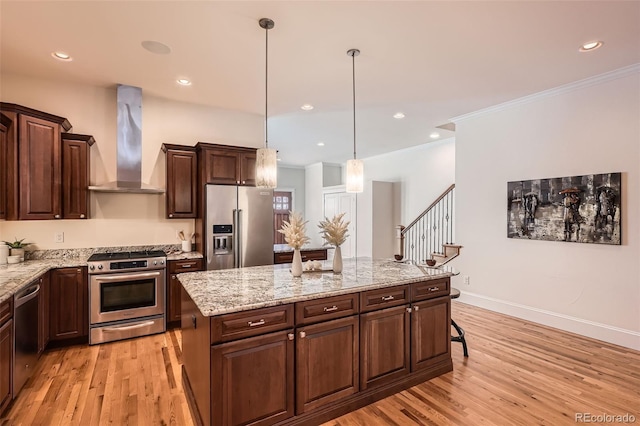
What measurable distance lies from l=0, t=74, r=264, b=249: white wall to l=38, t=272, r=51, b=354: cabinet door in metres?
0.77

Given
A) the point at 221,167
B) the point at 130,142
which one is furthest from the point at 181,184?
the point at 130,142

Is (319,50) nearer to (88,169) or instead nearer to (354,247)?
(88,169)

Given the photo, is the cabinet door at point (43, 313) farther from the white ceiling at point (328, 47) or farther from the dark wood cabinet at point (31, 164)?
the white ceiling at point (328, 47)

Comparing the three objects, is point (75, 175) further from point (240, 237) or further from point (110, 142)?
point (240, 237)

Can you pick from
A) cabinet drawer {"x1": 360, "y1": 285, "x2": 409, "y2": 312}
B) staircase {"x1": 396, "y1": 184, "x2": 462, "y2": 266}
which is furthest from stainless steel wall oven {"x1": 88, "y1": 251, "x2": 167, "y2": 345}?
Answer: staircase {"x1": 396, "y1": 184, "x2": 462, "y2": 266}

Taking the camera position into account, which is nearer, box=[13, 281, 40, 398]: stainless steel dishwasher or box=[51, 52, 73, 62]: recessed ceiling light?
box=[13, 281, 40, 398]: stainless steel dishwasher

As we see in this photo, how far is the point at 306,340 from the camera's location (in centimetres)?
211

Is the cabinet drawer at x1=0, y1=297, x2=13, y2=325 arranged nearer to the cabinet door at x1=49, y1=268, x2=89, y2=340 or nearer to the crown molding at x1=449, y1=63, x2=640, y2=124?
the cabinet door at x1=49, y1=268, x2=89, y2=340

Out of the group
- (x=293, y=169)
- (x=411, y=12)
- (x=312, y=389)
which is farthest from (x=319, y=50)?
(x=293, y=169)

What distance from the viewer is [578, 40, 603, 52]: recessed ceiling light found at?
9.30 ft

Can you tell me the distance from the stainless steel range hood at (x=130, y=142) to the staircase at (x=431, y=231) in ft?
15.0

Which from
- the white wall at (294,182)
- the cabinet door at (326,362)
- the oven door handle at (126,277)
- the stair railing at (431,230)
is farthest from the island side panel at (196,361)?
the white wall at (294,182)

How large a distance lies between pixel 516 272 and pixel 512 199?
1.00m

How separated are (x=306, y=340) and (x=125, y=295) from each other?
264cm
